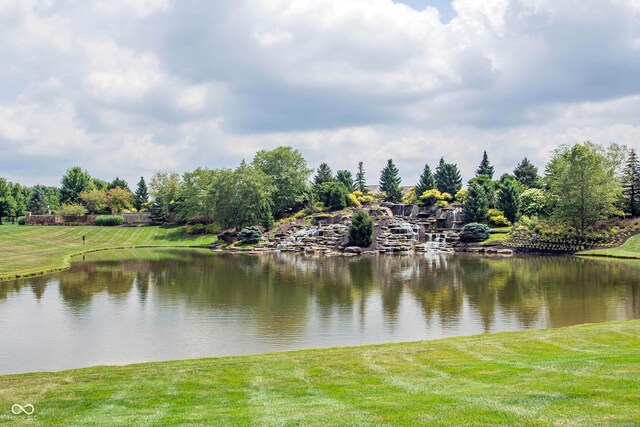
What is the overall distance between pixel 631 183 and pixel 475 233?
22.2 m

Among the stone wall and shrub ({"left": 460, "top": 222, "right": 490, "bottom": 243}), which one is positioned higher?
the stone wall

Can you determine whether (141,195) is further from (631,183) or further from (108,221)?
(631,183)

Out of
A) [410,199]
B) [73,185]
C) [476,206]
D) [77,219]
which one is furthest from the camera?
[73,185]

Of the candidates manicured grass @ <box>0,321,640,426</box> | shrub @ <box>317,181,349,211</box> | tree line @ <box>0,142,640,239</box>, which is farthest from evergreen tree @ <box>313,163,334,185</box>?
manicured grass @ <box>0,321,640,426</box>

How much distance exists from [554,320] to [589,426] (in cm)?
1515

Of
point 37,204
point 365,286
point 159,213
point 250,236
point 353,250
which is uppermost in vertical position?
point 37,204

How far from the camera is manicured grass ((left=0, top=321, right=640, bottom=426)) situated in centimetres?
859

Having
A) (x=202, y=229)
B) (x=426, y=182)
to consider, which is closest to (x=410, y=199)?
→ (x=426, y=182)

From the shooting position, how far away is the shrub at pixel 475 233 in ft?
206

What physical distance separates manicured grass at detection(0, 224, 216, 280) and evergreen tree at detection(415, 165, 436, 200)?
1455 inches

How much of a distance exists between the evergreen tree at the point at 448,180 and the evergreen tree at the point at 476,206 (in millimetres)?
21530

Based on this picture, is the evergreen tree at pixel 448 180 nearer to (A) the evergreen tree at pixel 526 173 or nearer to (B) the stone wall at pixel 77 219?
(A) the evergreen tree at pixel 526 173

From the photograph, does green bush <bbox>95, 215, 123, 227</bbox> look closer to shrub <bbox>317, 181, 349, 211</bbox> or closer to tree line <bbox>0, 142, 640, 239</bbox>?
tree line <bbox>0, 142, 640, 239</bbox>

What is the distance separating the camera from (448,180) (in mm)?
91750
